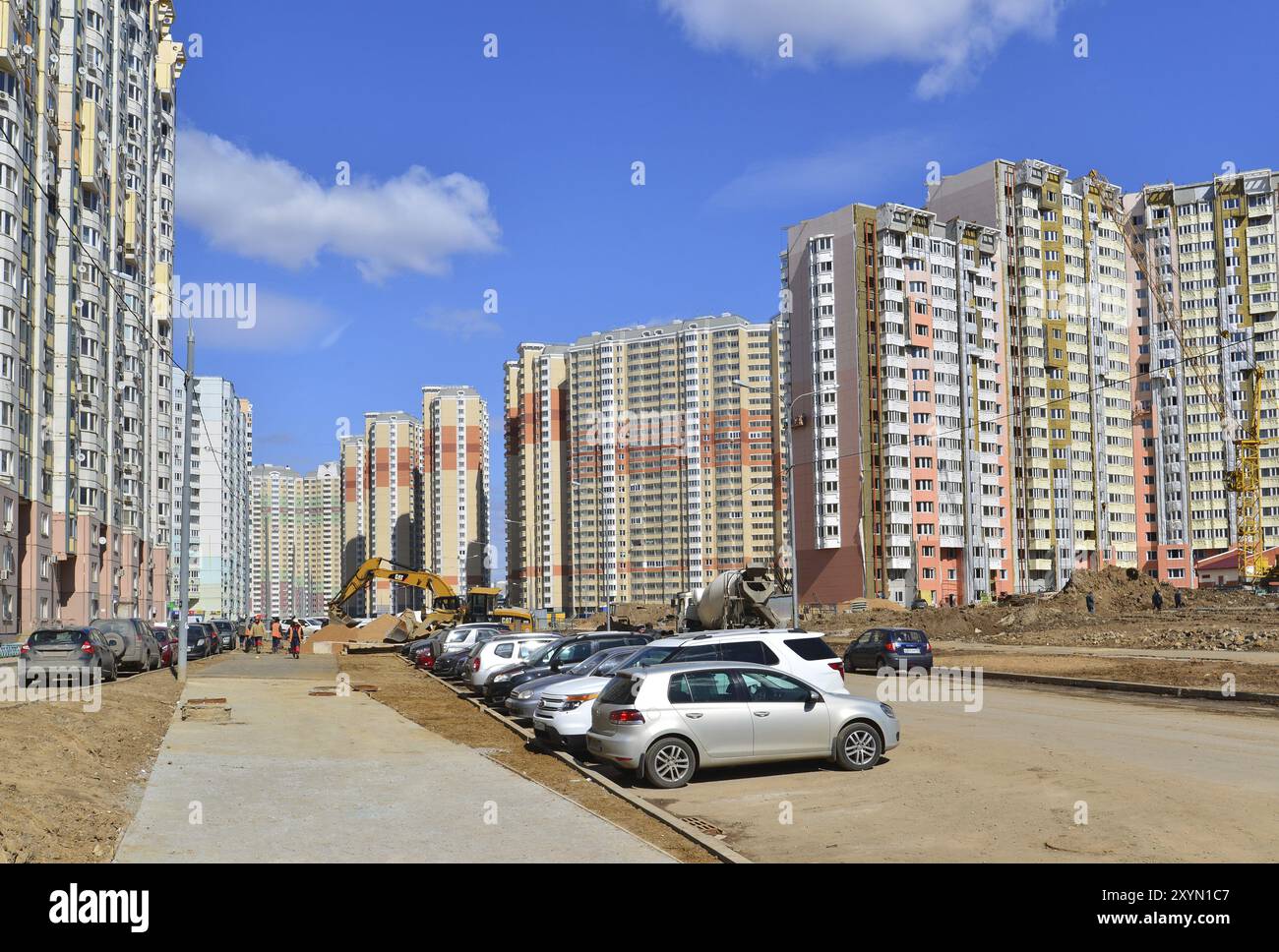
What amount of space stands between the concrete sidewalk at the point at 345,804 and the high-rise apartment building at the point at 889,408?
3458 inches

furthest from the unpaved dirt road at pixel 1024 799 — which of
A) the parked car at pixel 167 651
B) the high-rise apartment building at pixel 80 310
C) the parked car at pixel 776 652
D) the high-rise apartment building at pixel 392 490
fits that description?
the high-rise apartment building at pixel 392 490

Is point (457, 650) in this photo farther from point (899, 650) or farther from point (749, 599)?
point (899, 650)

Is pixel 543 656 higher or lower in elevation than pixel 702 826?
higher

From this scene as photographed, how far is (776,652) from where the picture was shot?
55.0ft

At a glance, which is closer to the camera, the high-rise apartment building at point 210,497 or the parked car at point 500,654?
the parked car at point 500,654

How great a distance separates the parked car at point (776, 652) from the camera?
16.6 m

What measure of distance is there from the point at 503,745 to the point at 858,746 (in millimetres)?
6196

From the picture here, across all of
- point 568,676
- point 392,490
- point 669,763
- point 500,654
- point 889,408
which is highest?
point 889,408

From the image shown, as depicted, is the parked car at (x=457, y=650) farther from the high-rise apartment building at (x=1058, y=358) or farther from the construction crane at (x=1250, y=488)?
the high-rise apartment building at (x=1058, y=358)

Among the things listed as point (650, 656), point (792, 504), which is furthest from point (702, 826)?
point (792, 504)

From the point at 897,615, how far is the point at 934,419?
4414cm
